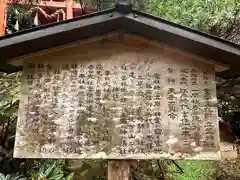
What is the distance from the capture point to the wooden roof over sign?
2500mm

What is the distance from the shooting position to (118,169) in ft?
8.93

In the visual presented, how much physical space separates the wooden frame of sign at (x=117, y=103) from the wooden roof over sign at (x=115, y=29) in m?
0.14

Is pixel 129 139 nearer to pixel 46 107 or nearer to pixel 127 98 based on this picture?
pixel 127 98

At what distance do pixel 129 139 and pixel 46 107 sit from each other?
0.81m

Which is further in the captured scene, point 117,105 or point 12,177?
point 12,177

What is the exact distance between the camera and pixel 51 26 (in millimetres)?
2531

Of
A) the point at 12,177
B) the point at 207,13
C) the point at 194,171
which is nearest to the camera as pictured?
the point at 12,177

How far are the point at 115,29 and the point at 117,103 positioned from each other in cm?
67

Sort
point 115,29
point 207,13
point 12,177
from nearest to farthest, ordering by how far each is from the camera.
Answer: point 115,29
point 12,177
point 207,13

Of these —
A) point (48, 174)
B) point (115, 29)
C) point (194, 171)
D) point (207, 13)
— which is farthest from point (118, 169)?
point (194, 171)

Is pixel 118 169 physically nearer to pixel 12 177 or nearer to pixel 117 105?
pixel 117 105

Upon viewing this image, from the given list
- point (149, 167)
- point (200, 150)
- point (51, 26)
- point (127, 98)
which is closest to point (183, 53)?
point (127, 98)

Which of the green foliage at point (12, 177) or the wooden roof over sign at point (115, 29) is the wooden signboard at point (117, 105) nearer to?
the wooden roof over sign at point (115, 29)

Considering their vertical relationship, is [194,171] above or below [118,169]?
below
